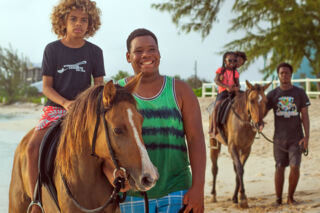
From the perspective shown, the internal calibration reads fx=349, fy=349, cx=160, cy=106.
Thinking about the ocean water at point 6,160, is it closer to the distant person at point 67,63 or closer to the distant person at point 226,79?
the distant person at point 226,79

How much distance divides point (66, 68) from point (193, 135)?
1383 millimetres

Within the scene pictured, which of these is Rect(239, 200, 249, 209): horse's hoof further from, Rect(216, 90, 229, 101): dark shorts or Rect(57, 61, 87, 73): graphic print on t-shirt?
Rect(57, 61, 87, 73): graphic print on t-shirt

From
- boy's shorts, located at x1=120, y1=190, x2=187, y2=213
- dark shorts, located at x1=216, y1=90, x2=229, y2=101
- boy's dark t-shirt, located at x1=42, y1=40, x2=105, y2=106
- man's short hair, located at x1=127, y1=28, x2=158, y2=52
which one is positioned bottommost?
boy's shorts, located at x1=120, y1=190, x2=187, y2=213

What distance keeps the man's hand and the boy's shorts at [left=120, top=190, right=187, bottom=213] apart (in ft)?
0.23

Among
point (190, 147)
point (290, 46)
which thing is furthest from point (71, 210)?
point (290, 46)

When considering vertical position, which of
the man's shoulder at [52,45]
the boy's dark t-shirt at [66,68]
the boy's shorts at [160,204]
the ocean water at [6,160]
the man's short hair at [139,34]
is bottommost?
the ocean water at [6,160]

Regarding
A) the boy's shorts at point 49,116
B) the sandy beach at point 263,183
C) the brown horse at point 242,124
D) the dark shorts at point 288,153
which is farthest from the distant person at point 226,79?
the boy's shorts at point 49,116

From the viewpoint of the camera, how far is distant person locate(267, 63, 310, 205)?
5.92m

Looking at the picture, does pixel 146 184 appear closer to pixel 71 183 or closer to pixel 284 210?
pixel 71 183

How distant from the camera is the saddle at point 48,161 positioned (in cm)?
246

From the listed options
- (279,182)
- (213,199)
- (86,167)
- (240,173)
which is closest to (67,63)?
(86,167)

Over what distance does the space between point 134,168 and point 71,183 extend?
0.64 metres

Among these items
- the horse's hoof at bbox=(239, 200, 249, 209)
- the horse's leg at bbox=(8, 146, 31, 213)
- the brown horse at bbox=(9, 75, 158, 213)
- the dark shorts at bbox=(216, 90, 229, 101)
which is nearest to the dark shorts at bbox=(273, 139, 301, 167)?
the horse's hoof at bbox=(239, 200, 249, 209)

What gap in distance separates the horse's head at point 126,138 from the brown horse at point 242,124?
4.66m
